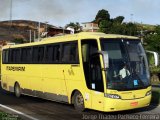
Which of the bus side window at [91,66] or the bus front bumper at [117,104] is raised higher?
the bus side window at [91,66]

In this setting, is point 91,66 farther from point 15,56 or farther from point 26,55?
point 15,56

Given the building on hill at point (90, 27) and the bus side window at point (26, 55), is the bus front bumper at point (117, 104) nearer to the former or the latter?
the bus side window at point (26, 55)

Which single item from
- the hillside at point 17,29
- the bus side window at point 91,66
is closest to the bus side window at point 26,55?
the bus side window at point 91,66

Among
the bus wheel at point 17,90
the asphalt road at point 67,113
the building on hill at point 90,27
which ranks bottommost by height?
the asphalt road at point 67,113

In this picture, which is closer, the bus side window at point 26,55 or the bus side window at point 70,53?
the bus side window at point 70,53

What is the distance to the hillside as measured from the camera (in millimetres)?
112731

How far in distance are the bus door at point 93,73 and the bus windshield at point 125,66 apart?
0.42 m

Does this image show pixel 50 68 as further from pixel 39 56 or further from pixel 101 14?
pixel 101 14

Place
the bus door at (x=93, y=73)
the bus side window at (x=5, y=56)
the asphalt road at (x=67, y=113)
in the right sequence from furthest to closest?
the bus side window at (x=5, y=56) → the bus door at (x=93, y=73) → the asphalt road at (x=67, y=113)

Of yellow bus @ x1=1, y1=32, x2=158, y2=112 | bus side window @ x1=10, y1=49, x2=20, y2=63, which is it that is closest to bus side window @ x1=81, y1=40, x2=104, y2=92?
yellow bus @ x1=1, y1=32, x2=158, y2=112

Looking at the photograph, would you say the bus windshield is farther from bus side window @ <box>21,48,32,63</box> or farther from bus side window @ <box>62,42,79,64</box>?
bus side window @ <box>21,48,32,63</box>

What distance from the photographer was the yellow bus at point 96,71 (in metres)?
14.4

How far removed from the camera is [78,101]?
16.1m

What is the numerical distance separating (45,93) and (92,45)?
462cm
